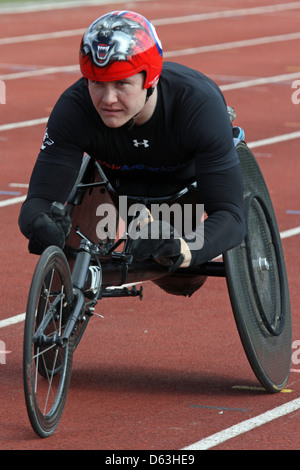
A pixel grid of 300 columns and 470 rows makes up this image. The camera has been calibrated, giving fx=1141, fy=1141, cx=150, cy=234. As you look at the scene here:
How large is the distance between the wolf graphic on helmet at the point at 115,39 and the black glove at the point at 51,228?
0.65 m

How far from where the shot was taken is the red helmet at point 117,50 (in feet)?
15.6

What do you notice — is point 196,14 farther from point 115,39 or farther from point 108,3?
point 115,39

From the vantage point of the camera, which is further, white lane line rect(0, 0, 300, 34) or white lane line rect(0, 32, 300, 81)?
white lane line rect(0, 0, 300, 34)

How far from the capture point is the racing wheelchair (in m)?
4.70

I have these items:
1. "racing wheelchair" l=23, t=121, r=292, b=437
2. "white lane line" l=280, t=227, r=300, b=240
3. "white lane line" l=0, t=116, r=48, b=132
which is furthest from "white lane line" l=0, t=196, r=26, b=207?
"racing wheelchair" l=23, t=121, r=292, b=437

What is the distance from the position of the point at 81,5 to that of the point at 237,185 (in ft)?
78.1

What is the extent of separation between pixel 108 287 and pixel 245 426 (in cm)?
93

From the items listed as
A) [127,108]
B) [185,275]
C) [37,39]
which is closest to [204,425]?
[185,275]

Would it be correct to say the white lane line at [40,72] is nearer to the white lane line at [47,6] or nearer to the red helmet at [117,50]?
the white lane line at [47,6]

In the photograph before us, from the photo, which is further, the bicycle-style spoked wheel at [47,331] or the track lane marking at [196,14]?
the track lane marking at [196,14]

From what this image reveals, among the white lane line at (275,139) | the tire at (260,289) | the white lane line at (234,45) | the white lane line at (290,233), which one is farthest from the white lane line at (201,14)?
the tire at (260,289)

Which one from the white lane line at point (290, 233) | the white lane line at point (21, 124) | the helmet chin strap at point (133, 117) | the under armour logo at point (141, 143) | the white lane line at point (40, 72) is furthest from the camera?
the white lane line at point (40, 72)

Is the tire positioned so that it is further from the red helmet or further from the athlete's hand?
the red helmet

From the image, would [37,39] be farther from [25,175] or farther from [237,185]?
[237,185]
